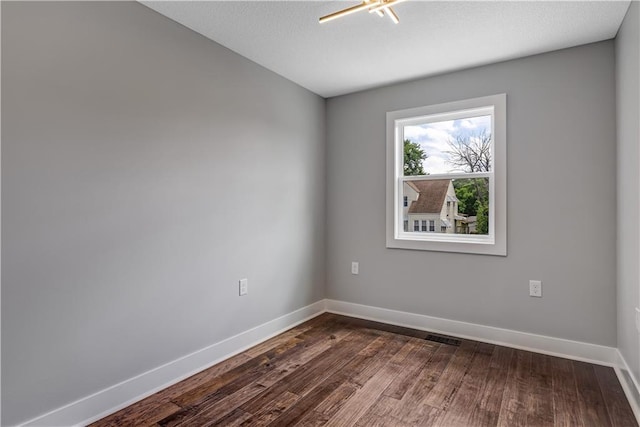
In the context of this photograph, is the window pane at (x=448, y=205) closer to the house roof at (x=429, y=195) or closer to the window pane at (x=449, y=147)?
the house roof at (x=429, y=195)

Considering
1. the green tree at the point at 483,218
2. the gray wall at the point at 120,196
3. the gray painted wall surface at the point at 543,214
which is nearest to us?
the gray wall at the point at 120,196

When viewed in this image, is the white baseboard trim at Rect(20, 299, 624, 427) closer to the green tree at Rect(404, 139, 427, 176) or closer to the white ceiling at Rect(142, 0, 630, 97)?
the green tree at Rect(404, 139, 427, 176)

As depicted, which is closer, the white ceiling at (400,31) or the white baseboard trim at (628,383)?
the white baseboard trim at (628,383)

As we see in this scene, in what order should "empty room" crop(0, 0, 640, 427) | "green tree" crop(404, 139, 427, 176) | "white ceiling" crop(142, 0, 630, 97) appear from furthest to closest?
"green tree" crop(404, 139, 427, 176) → "white ceiling" crop(142, 0, 630, 97) → "empty room" crop(0, 0, 640, 427)

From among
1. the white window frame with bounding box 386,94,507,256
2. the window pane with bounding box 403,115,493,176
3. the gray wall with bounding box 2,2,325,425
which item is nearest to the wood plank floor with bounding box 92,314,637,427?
the gray wall with bounding box 2,2,325,425

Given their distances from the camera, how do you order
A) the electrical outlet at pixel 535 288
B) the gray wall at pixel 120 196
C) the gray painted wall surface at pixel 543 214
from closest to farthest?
the gray wall at pixel 120 196, the gray painted wall surface at pixel 543 214, the electrical outlet at pixel 535 288

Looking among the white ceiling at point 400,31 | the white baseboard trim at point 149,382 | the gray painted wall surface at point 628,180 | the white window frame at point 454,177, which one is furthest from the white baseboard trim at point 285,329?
the white ceiling at point 400,31

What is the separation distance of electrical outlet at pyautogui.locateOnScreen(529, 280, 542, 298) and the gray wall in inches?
80.9

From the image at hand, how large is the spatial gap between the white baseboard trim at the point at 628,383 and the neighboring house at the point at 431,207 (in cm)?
136

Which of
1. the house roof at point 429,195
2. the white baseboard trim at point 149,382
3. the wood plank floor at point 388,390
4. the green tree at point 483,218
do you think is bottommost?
the wood plank floor at point 388,390

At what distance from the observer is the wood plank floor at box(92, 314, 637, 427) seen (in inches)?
70.2

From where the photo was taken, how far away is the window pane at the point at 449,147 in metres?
2.92

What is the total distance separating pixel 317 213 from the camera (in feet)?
11.7

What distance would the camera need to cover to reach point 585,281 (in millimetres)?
2451
